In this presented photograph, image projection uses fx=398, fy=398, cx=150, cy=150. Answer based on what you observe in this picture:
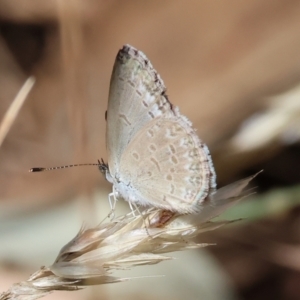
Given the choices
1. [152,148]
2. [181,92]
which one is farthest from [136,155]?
[181,92]

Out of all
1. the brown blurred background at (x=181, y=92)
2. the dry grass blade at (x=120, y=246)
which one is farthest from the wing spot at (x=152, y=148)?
the brown blurred background at (x=181, y=92)

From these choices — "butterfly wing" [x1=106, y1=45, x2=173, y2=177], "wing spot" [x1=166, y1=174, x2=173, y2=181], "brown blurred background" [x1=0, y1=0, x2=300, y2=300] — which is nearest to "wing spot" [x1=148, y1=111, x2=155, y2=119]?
"butterfly wing" [x1=106, y1=45, x2=173, y2=177]

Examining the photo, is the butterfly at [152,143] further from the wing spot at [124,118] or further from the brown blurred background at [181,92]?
the brown blurred background at [181,92]

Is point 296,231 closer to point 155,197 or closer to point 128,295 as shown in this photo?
point 128,295

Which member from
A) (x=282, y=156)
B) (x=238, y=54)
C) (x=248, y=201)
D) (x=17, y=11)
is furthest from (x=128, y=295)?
(x=17, y=11)

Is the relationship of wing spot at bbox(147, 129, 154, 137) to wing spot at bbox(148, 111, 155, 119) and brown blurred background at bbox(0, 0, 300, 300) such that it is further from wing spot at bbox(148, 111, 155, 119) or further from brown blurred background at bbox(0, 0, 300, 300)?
brown blurred background at bbox(0, 0, 300, 300)
